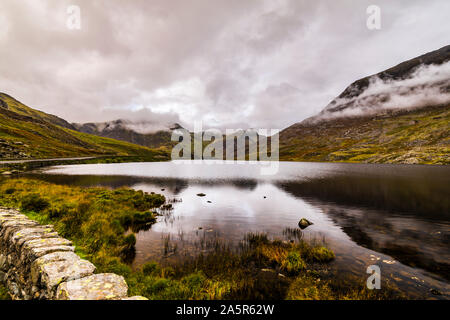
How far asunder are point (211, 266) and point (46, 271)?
9.31 m

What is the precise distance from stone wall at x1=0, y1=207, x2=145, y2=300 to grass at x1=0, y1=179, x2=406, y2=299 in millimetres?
1885

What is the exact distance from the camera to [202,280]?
11.0 metres

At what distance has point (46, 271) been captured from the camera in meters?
7.68

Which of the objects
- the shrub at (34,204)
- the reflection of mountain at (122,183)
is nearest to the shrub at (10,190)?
the shrub at (34,204)

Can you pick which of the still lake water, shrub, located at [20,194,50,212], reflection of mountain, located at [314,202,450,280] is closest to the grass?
shrub, located at [20,194,50,212]

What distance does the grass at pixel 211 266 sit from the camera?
10391 mm

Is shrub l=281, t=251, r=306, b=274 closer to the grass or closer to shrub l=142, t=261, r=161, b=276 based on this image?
the grass

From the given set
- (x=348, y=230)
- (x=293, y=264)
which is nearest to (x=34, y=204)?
(x=293, y=264)

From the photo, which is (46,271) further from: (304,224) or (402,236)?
(402,236)

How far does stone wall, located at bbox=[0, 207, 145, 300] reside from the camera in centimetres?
704
